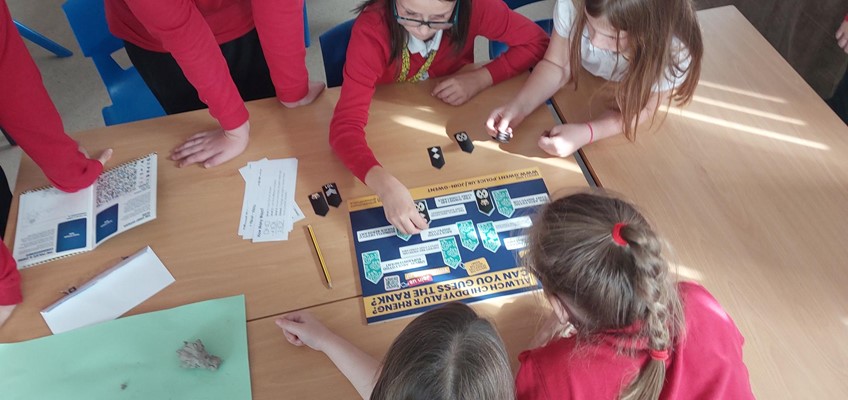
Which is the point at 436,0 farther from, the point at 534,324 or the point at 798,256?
the point at 798,256

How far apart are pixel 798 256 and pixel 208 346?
113 centimetres

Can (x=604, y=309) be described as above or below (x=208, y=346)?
above

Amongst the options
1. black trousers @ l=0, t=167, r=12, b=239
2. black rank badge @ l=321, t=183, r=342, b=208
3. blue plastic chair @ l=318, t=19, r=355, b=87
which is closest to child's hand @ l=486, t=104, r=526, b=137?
black rank badge @ l=321, t=183, r=342, b=208

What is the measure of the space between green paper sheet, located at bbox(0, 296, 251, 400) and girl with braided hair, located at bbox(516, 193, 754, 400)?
51 centimetres

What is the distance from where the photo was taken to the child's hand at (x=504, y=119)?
4.38 ft

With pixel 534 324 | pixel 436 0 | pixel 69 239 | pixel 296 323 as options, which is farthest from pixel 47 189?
pixel 534 324

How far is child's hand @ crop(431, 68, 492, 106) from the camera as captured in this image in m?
1.44

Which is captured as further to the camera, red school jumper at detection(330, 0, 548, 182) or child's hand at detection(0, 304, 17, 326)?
red school jumper at detection(330, 0, 548, 182)

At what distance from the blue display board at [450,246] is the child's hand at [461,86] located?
26cm

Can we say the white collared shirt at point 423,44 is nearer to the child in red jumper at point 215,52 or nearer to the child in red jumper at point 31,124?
the child in red jumper at point 215,52

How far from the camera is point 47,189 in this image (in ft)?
4.17

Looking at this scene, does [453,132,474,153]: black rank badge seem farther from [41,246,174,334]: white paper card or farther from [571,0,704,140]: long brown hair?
[41,246,174,334]: white paper card

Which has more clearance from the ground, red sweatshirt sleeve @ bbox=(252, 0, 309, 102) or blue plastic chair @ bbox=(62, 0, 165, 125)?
red sweatshirt sleeve @ bbox=(252, 0, 309, 102)

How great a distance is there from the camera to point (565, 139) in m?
1.30
